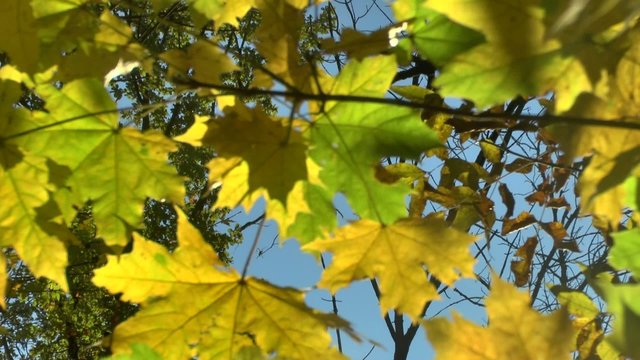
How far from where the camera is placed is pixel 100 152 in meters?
1.21

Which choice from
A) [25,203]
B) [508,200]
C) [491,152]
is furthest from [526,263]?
[25,203]

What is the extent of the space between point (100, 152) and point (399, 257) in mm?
608

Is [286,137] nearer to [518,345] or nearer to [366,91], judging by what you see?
[366,91]

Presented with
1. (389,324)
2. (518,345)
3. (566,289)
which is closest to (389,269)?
(518,345)

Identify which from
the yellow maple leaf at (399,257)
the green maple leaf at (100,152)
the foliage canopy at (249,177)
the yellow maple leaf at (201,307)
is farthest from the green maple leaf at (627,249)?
the green maple leaf at (100,152)

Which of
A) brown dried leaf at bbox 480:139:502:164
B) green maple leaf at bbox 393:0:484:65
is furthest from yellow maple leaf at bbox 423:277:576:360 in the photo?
brown dried leaf at bbox 480:139:502:164

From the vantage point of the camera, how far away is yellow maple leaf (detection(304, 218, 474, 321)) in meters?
1.11

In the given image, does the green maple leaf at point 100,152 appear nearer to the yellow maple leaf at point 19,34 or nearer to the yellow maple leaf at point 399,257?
the yellow maple leaf at point 19,34

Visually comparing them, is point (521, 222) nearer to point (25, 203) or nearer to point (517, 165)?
point (517, 165)

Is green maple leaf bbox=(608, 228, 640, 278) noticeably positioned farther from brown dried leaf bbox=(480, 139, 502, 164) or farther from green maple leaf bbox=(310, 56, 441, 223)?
brown dried leaf bbox=(480, 139, 502, 164)

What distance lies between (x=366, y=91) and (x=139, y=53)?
0.44 meters

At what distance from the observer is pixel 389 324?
3.80 metres

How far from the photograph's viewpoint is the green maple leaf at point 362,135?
3.57 feet

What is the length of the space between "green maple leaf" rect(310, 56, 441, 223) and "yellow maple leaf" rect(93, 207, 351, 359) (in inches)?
8.7
